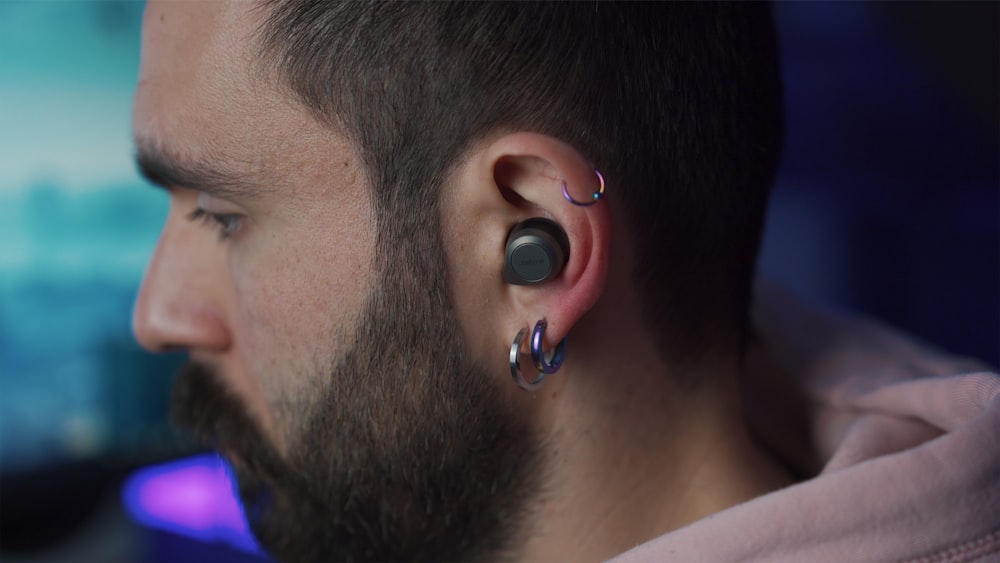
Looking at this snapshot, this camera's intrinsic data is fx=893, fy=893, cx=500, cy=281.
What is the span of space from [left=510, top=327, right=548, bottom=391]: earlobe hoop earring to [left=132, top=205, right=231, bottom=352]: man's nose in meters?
0.30

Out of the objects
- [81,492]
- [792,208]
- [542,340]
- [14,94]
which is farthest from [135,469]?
[792,208]

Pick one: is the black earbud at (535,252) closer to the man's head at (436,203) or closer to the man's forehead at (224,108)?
the man's head at (436,203)

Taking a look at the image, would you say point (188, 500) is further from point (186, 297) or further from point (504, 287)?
point (504, 287)

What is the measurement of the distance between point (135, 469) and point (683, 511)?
5.72ft

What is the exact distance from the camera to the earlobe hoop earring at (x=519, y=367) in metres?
0.71

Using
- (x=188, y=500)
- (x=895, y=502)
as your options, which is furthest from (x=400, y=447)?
(x=188, y=500)

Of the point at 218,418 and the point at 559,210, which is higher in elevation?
the point at 559,210

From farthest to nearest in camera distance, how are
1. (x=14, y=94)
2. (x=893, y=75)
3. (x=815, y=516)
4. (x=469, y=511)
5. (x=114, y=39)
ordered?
(x=893, y=75) → (x=114, y=39) → (x=14, y=94) → (x=469, y=511) → (x=815, y=516)

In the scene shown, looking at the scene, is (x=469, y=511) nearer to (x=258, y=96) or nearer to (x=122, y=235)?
(x=258, y=96)

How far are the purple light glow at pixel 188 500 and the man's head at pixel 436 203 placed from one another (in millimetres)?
1079

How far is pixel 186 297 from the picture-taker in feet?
2.84

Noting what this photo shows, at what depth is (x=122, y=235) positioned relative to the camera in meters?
2.14

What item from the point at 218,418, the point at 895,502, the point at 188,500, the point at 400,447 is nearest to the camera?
the point at 895,502

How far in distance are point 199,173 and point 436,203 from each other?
0.69ft
